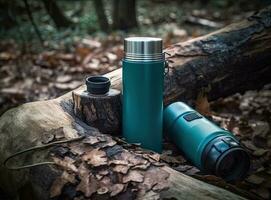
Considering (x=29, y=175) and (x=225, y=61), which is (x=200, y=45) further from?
(x=29, y=175)

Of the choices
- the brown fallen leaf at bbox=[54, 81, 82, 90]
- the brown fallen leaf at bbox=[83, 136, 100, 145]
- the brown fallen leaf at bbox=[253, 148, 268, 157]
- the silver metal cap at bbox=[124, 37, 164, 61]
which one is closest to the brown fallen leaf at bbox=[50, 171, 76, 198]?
the brown fallen leaf at bbox=[83, 136, 100, 145]

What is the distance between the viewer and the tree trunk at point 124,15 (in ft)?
22.9

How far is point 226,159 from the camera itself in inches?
91.3

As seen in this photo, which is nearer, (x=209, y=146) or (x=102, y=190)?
(x=102, y=190)

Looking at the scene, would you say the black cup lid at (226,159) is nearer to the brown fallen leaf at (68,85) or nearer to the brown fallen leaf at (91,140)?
the brown fallen leaf at (91,140)

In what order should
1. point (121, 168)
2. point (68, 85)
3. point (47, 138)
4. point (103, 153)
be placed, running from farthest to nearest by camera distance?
point (68, 85) → point (47, 138) → point (103, 153) → point (121, 168)

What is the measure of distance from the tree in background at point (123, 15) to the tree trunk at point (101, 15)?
0.17 metres

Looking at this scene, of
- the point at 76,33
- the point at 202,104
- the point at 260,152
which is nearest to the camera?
the point at 260,152

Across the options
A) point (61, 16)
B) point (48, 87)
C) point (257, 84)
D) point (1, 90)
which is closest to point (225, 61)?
point (257, 84)

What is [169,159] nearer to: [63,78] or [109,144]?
[109,144]

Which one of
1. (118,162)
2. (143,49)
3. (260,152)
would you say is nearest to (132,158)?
(118,162)

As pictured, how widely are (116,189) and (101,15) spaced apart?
555 cm

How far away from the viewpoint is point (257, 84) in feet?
11.6

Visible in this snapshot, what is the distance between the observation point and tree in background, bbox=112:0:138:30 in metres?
6.98
